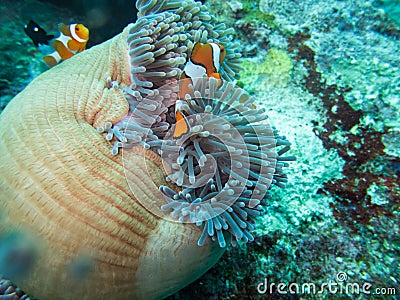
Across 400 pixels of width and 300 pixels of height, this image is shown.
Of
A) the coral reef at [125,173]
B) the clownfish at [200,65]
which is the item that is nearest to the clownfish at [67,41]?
the coral reef at [125,173]

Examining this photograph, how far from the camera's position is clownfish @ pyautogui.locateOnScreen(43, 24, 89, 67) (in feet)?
7.71

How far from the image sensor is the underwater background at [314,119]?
149 centimetres

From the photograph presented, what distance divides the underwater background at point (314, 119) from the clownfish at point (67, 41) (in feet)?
1.19

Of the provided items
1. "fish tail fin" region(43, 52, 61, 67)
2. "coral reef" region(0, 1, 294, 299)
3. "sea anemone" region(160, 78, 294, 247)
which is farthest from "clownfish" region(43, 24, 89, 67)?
"sea anemone" region(160, 78, 294, 247)

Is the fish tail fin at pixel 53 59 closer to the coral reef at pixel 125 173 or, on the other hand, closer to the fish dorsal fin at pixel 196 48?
the coral reef at pixel 125 173

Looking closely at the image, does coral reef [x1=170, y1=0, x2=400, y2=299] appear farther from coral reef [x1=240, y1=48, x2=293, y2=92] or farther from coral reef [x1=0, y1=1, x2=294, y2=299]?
coral reef [x1=0, y1=1, x2=294, y2=299]

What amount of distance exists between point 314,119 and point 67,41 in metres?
2.01

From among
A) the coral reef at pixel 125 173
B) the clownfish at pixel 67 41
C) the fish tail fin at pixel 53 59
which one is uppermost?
the clownfish at pixel 67 41

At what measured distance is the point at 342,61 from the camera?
228 cm

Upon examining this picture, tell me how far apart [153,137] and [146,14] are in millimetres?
787

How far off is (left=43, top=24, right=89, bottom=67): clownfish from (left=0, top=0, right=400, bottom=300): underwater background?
36 cm

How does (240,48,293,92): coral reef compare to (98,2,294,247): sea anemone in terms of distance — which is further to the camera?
(240,48,293,92): coral reef

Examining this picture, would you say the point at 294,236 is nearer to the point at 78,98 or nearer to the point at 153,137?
the point at 153,137

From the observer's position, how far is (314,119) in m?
2.06
